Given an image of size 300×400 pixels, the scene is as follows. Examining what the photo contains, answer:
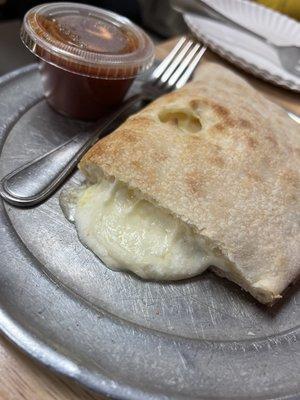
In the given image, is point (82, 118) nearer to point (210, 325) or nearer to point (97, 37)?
point (97, 37)

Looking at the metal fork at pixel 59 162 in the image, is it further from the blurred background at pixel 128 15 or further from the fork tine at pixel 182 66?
the blurred background at pixel 128 15

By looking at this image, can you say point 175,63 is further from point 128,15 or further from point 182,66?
point 128,15

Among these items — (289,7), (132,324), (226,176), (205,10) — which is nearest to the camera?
(132,324)

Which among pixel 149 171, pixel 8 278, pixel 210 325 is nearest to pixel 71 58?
pixel 149 171

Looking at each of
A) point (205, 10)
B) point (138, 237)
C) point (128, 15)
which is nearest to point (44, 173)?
point (138, 237)

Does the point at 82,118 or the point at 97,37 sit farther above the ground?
the point at 97,37

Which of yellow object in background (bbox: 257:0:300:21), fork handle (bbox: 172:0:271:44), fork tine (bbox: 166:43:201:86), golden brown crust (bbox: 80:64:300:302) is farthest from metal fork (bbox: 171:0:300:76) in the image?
golden brown crust (bbox: 80:64:300:302)
